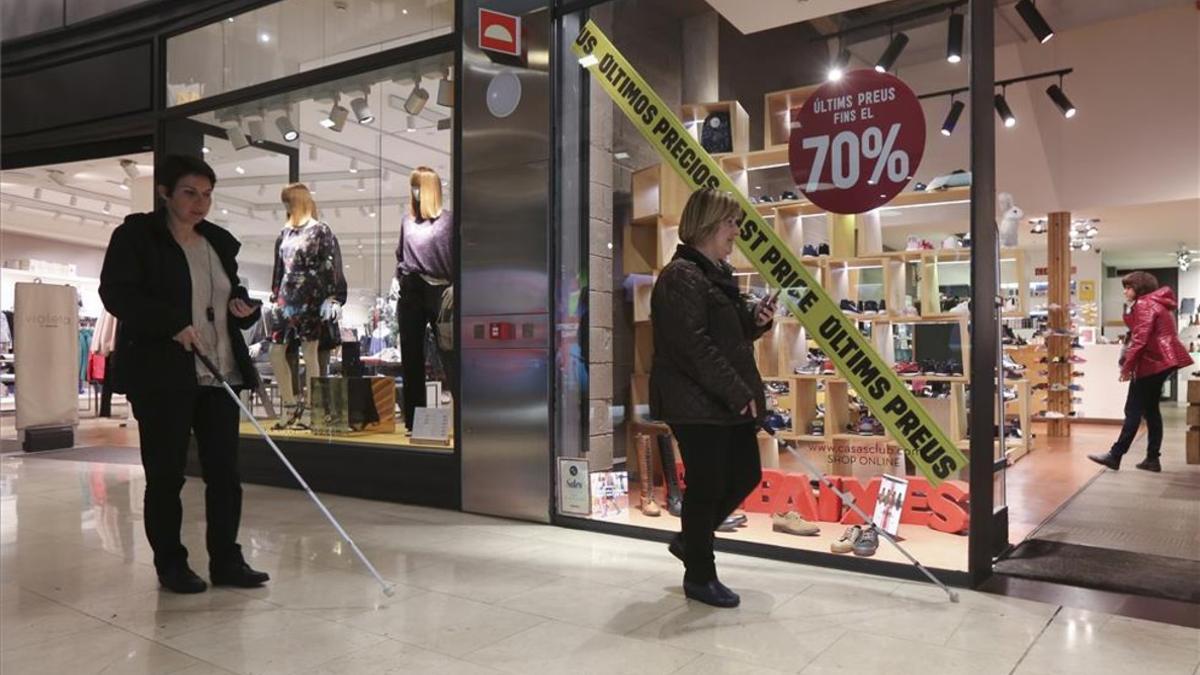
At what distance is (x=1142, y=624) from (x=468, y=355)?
3.20 meters

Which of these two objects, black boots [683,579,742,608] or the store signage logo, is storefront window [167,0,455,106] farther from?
black boots [683,579,742,608]

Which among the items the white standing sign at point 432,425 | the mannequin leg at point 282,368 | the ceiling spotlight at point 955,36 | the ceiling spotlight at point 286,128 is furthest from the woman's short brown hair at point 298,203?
the ceiling spotlight at point 955,36

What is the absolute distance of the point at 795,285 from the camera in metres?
3.43

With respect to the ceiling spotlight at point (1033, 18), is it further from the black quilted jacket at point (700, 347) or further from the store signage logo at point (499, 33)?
the black quilted jacket at point (700, 347)

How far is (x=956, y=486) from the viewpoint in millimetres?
3596

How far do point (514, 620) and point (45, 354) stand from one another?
7.03m

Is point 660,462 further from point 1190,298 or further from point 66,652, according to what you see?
point 1190,298

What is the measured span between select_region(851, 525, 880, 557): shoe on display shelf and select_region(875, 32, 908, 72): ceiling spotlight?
200 cm

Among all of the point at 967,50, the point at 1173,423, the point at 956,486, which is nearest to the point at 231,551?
the point at 956,486

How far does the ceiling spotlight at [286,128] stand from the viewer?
585 centimetres

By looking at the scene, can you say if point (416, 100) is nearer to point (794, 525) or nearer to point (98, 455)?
point (794, 525)

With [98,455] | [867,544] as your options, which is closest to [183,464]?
[867,544]

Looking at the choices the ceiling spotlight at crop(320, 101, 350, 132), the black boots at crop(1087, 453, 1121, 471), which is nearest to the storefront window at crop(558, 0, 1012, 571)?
the ceiling spotlight at crop(320, 101, 350, 132)

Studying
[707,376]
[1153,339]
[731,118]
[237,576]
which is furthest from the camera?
[1153,339]
